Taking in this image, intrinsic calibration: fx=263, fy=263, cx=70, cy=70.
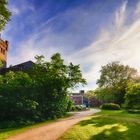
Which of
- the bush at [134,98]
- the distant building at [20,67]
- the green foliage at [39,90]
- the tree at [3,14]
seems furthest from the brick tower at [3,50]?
the tree at [3,14]

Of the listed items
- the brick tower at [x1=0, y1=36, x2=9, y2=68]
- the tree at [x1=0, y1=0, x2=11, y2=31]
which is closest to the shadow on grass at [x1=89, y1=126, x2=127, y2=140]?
the tree at [x1=0, y1=0, x2=11, y2=31]

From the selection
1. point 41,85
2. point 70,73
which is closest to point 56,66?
point 70,73

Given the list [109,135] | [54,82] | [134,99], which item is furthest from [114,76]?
[109,135]

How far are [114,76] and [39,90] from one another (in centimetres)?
5135

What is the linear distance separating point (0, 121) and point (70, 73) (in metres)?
16.6

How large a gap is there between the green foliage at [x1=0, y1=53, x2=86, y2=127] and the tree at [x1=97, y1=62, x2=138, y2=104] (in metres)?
40.0

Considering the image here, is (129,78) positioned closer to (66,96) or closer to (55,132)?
(66,96)

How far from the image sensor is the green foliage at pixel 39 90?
28031mm

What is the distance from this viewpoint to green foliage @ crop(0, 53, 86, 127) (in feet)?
92.0

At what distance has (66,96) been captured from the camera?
127 ft

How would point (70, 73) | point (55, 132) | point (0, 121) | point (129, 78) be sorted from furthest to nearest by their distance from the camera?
point (129, 78)
point (70, 73)
point (0, 121)
point (55, 132)

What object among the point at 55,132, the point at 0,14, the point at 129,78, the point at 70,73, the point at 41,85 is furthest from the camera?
the point at 129,78

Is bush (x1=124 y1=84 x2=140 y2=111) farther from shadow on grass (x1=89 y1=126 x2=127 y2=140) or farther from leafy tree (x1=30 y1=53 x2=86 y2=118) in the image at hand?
shadow on grass (x1=89 y1=126 x2=127 y2=140)

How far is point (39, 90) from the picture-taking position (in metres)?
32.9
